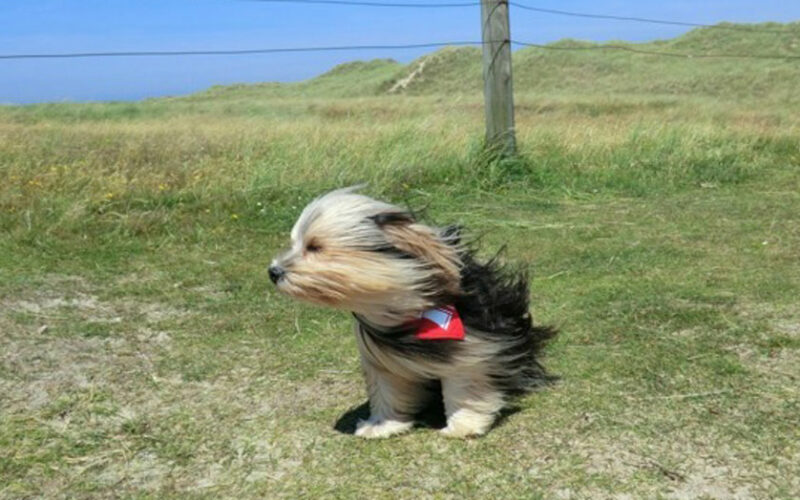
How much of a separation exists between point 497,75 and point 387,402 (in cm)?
555

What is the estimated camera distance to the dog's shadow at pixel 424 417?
9.93ft

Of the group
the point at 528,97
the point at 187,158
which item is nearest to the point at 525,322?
the point at 187,158

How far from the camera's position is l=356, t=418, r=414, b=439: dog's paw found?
2918mm

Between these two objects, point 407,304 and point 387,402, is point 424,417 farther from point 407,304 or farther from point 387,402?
point 407,304

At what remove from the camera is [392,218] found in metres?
2.70

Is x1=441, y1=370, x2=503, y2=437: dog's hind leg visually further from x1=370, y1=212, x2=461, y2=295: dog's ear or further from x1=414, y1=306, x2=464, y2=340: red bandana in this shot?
x1=370, y1=212, x2=461, y2=295: dog's ear

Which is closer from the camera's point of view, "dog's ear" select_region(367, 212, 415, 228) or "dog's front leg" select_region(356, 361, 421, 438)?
"dog's ear" select_region(367, 212, 415, 228)

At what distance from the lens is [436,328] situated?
2.70 meters

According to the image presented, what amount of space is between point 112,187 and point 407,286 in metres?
4.70

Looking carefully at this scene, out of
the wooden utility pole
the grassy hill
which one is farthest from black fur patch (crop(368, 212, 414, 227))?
the grassy hill

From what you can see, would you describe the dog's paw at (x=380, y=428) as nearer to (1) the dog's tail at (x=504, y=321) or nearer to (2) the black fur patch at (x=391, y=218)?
(1) the dog's tail at (x=504, y=321)

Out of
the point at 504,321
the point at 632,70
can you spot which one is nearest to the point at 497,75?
the point at 504,321

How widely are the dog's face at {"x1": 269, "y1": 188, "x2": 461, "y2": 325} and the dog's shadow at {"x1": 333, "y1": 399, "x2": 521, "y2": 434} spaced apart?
520mm

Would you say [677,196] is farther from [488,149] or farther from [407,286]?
[407,286]
